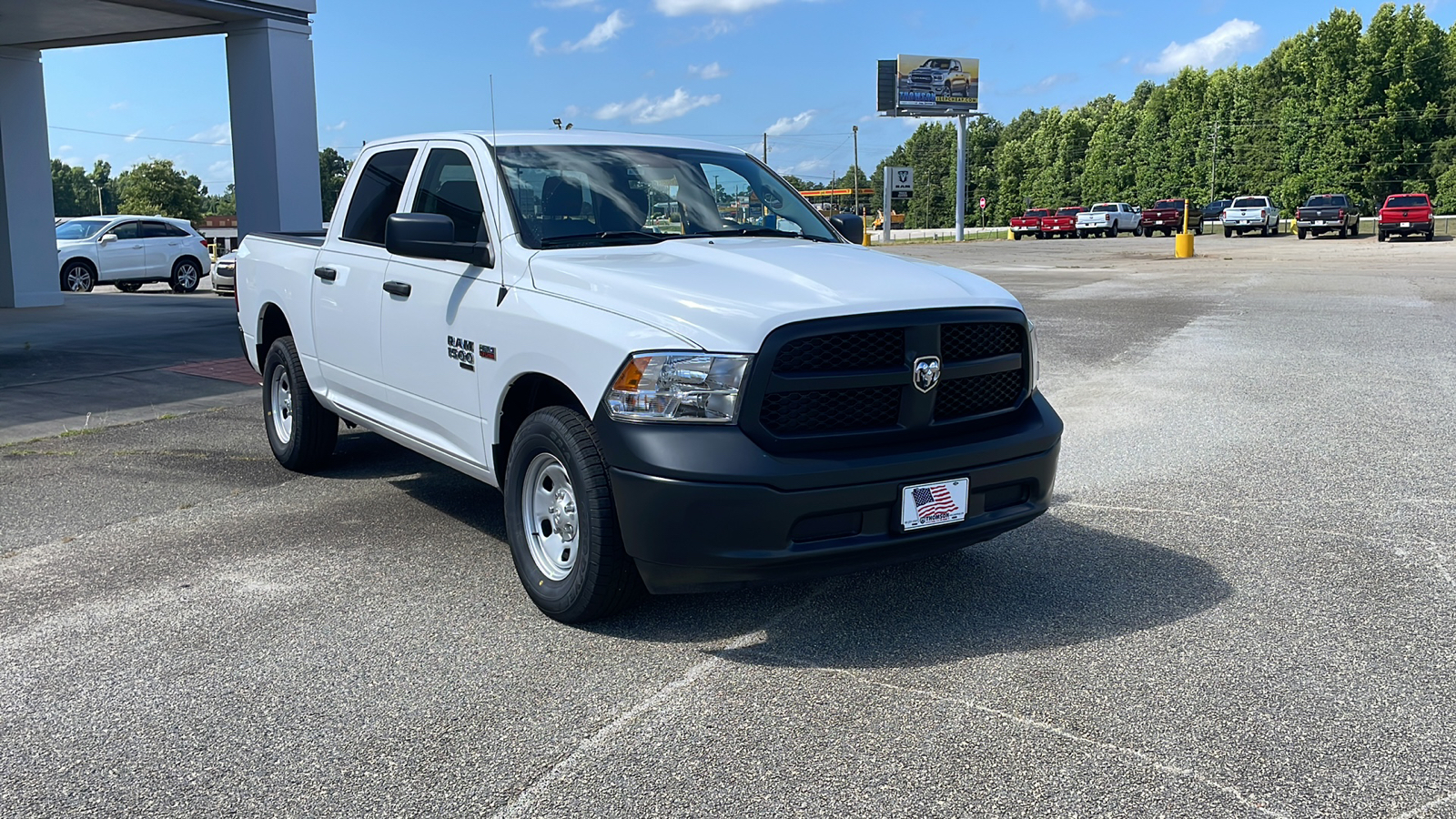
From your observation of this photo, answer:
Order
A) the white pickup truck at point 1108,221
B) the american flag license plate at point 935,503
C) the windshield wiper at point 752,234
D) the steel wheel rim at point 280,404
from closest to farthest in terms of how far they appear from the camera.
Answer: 1. the american flag license plate at point 935,503
2. the windshield wiper at point 752,234
3. the steel wheel rim at point 280,404
4. the white pickup truck at point 1108,221

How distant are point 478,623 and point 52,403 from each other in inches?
276

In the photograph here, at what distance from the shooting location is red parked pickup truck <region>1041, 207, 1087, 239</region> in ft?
208

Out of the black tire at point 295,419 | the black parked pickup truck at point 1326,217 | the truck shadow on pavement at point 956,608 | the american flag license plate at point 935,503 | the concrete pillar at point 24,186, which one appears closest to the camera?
the american flag license plate at point 935,503

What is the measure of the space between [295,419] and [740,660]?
3.83 meters

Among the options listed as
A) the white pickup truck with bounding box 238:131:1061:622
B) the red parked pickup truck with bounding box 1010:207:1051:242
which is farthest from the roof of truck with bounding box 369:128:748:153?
the red parked pickup truck with bounding box 1010:207:1051:242

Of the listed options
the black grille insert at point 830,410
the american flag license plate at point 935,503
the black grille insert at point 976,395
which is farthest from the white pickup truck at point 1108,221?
the black grille insert at point 830,410

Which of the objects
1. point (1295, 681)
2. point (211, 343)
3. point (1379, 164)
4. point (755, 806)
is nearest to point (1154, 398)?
point (1295, 681)

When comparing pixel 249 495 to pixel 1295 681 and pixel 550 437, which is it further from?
pixel 1295 681

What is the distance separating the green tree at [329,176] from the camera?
20061 mm

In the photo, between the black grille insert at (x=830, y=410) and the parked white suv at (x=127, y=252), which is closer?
the black grille insert at (x=830, y=410)

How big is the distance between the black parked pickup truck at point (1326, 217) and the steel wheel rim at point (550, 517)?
54746mm

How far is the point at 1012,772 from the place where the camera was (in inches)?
133

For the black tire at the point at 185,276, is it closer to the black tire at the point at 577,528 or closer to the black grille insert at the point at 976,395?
the black tire at the point at 577,528

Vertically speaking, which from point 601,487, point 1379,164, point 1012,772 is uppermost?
point 1379,164
